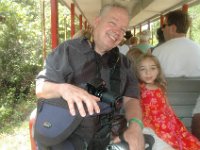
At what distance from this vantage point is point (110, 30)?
248cm

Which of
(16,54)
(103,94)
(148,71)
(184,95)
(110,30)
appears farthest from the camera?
(16,54)

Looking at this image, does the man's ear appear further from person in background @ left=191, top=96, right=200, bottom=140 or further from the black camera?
person in background @ left=191, top=96, right=200, bottom=140

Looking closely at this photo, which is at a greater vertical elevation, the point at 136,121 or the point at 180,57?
the point at 180,57

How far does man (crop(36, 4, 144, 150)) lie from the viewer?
2180 mm

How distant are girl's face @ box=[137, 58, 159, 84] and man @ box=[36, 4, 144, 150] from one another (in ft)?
1.77

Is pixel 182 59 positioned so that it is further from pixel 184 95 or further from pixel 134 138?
pixel 134 138

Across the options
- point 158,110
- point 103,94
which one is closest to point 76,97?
point 103,94

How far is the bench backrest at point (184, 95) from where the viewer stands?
3.45 m

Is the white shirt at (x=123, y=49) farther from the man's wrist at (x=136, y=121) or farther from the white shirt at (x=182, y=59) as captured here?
the man's wrist at (x=136, y=121)

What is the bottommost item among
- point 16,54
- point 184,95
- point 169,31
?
point 184,95

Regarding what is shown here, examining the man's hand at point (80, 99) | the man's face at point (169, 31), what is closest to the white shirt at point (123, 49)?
the man's face at point (169, 31)

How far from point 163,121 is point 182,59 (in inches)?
36.6

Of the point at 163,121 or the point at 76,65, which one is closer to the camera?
the point at 76,65

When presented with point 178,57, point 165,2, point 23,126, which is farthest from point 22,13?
point 178,57
